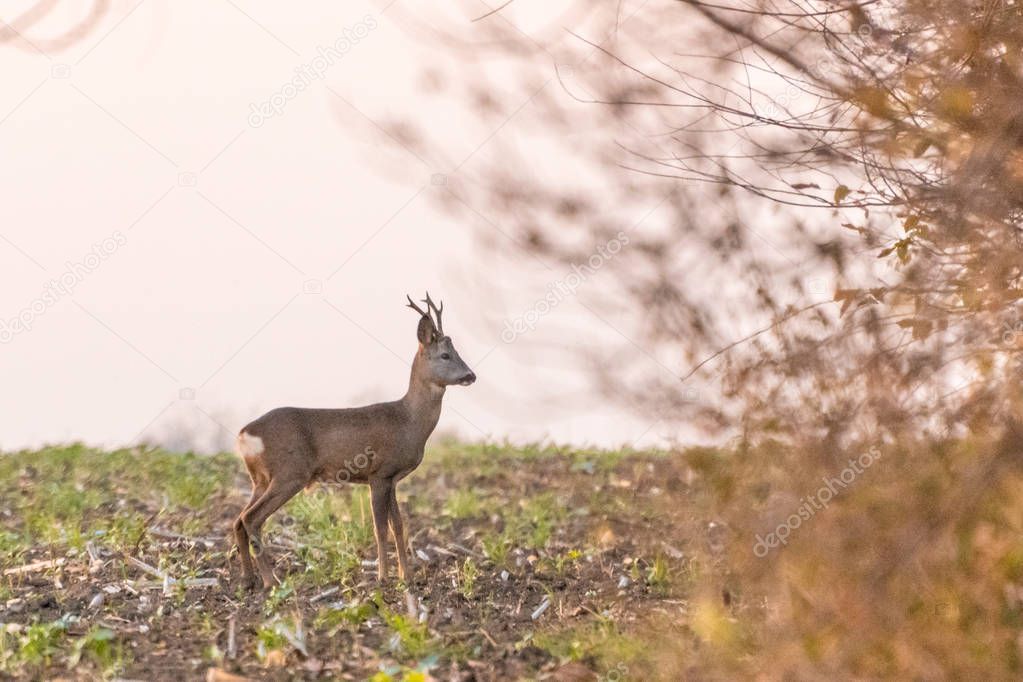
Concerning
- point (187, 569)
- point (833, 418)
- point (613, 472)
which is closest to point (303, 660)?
point (187, 569)

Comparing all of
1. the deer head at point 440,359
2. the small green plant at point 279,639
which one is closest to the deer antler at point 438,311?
the deer head at point 440,359

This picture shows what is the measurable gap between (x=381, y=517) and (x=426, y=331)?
119 centimetres

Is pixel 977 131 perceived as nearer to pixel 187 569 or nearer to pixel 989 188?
pixel 989 188

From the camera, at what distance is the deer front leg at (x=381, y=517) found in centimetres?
742

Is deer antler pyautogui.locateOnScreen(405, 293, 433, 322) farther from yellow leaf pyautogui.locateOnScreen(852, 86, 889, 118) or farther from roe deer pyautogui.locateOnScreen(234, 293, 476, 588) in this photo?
yellow leaf pyautogui.locateOnScreen(852, 86, 889, 118)

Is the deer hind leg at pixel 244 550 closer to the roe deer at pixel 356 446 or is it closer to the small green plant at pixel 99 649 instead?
the roe deer at pixel 356 446

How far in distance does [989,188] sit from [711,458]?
1454mm

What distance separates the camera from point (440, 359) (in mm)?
7973

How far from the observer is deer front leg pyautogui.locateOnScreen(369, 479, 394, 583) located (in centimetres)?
742

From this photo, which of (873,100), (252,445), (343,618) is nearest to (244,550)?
(252,445)

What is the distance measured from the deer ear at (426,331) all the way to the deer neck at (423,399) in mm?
155

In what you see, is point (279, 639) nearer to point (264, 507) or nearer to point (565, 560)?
point (264, 507)

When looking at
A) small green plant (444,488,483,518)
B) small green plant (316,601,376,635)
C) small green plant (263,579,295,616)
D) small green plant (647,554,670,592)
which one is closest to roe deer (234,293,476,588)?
small green plant (263,579,295,616)

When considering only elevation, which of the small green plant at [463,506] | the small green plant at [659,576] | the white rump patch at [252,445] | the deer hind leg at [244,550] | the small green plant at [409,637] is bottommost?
the small green plant at [409,637]
